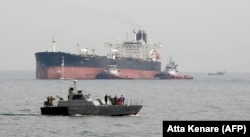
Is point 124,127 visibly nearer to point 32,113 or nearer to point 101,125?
point 101,125

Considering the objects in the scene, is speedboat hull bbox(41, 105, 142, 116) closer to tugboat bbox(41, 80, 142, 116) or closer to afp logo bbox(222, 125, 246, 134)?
tugboat bbox(41, 80, 142, 116)

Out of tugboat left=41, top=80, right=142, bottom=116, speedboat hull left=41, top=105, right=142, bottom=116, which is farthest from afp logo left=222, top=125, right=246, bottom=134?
speedboat hull left=41, top=105, right=142, bottom=116

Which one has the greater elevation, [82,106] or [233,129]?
[233,129]

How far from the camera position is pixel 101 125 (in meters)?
Result: 53.1

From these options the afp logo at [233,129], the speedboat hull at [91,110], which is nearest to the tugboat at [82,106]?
the speedboat hull at [91,110]

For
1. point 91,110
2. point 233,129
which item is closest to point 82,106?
point 91,110

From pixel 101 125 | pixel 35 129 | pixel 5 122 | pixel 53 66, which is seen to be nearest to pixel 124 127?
pixel 101 125

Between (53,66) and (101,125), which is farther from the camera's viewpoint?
(53,66)

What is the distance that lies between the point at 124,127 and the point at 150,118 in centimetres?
983

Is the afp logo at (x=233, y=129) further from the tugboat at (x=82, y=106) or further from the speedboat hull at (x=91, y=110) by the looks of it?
the speedboat hull at (x=91, y=110)

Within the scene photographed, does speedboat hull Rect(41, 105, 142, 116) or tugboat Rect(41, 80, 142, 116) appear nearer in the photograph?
tugboat Rect(41, 80, 142, 116)

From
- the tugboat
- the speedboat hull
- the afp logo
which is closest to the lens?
the afp logo

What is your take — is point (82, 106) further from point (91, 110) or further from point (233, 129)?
point (233, 129)

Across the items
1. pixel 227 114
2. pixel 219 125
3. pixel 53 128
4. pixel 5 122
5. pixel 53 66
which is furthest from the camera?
pixel 53 66
